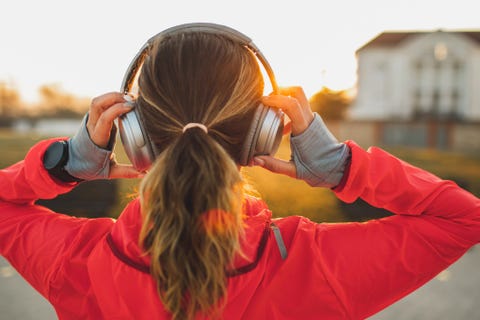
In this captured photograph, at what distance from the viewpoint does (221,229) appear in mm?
1096

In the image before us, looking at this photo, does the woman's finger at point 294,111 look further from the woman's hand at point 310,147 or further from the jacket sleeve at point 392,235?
the jacket sleeve at point 392,235

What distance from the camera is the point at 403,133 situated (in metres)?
28.9

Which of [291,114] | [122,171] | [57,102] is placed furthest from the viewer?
[57,102]

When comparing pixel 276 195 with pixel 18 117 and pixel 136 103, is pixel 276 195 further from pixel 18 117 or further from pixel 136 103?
pixel 18 117

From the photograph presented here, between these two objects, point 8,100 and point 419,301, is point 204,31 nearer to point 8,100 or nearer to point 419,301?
point 419,301

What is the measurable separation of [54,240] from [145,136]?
32 cm

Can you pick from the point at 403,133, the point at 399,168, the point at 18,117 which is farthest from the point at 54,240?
the point at 18,117

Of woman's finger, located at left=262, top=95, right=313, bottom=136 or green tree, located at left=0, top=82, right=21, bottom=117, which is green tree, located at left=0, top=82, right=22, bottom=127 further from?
woman's finger, located at left=262, top=95, right=313, bottom=136

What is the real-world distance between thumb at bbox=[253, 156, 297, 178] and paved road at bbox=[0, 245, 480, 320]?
2.93 metres

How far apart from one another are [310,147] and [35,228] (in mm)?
683

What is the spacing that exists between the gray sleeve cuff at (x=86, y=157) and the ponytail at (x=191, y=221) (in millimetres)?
191

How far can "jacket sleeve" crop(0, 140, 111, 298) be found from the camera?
1171 millimetres

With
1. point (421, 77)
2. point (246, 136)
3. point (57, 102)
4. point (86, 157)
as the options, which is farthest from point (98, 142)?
point (421, 77)

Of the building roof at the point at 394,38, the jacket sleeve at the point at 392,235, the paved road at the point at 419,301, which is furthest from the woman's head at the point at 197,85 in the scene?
the building roof at the point at 394,38
